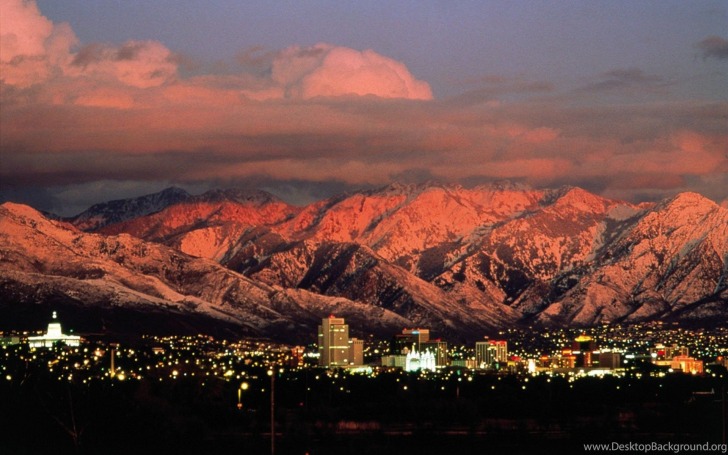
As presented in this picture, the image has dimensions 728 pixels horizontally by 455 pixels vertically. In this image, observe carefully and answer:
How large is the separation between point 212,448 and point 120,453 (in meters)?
17.2

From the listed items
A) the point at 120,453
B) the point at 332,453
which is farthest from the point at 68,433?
the point at 332,453

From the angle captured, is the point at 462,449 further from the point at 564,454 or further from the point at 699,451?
the point at 699,451

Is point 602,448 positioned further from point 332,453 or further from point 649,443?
point 332,453

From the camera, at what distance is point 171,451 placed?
184 meters

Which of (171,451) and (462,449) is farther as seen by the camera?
(462,449)

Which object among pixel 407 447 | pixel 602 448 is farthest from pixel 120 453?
pixel 602 448

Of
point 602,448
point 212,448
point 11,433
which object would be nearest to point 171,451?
point 212,448

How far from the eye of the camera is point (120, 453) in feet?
578

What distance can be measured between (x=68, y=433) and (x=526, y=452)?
5319cm

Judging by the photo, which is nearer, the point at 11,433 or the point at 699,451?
the point at 699,451

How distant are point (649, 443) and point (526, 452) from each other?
15933 millimetres

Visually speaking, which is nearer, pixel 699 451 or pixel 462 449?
pixel 699 451

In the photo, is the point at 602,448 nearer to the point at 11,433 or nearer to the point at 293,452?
the point at 293,452

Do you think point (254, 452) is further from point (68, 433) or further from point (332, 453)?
point (68, 433)
